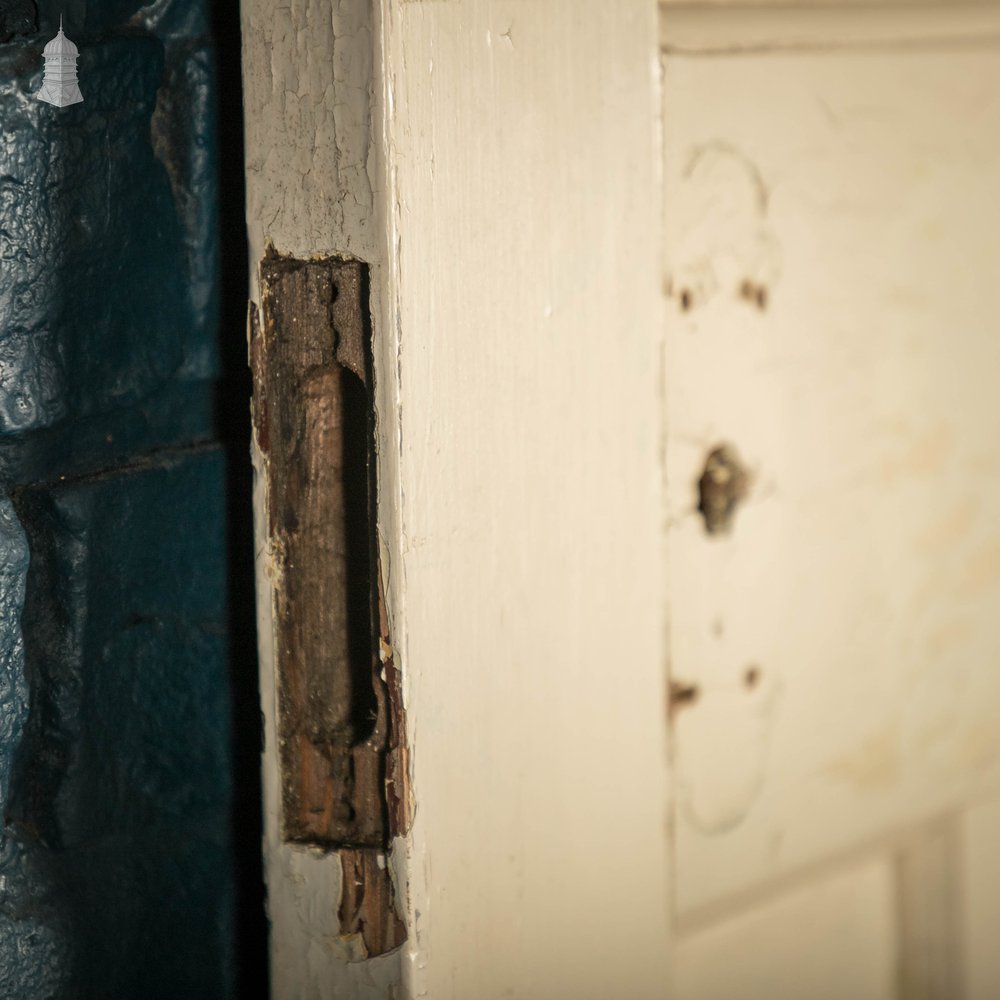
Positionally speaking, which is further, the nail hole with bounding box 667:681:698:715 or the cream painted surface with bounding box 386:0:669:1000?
the nail hole with bounding box 667:681:698:715

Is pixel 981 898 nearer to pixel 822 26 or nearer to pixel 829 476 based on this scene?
pixel 829 476

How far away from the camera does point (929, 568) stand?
86 cm

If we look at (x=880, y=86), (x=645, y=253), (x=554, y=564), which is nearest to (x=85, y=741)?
(x=554, y=564)

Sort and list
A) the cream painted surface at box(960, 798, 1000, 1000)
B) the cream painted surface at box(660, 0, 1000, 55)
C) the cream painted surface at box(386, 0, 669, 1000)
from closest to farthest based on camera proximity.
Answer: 1. the cream painted surface at box(386, 0, 669, 1000)
2. the cream painted surface at box(660, 0, 1000, 55)
3. the cream painted surface at box(960, 798, 1000, 1000)

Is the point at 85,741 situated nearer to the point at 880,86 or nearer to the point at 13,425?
the point at 13,425

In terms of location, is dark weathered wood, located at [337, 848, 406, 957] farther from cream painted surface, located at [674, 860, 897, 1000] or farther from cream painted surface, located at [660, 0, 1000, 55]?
cream painted surface, located at [660, 0, 1000, 55]

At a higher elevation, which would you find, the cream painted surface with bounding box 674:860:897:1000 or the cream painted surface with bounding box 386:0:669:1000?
the cream painted surface with bounding box 386:0:669:1000

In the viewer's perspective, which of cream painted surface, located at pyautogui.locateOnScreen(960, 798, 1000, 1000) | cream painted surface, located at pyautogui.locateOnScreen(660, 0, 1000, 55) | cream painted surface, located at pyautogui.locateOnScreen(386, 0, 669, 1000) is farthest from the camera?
cream painted surface, located at pyautogui.locateOnScreen(960, 798, 1000, 1000)

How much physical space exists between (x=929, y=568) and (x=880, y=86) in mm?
367

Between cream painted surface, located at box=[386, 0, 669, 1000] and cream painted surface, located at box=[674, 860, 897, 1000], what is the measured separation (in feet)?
0.46

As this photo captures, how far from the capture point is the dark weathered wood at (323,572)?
1.75ft

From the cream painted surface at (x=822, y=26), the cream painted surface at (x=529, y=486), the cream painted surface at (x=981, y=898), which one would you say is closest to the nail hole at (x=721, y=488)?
the cream painted surface at (x=529, y=486)

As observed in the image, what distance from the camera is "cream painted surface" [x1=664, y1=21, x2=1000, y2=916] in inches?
28.6

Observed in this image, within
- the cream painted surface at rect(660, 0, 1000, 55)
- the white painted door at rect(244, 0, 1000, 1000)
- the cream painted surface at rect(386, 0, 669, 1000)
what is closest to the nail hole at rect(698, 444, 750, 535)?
the white painted door at rect(244, 0, 1000, 1000)
